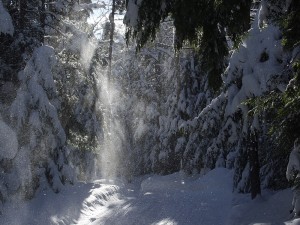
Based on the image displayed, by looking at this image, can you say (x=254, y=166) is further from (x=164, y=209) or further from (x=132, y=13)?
(x=132, y=13)

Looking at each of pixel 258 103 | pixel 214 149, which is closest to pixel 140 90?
pixel 214 149

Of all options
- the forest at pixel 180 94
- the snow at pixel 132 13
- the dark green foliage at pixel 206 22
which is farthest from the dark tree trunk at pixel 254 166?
the snow at pixel 132 13

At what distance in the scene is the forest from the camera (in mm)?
6230

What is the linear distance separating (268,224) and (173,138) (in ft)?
64.5

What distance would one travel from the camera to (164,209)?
12922 mm

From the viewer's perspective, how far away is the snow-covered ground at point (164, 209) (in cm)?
1061

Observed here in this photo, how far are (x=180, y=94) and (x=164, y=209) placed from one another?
566 inches

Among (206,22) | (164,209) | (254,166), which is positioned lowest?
(164,209)

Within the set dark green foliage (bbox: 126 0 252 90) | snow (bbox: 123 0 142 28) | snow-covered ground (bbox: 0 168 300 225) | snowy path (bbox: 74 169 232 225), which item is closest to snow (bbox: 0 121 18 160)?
snow-covered ground (bbox: 0 168 300 225)

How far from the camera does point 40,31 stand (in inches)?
650

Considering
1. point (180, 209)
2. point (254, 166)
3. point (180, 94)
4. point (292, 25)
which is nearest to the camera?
point (292, 25)

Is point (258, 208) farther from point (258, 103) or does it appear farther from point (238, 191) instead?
point (258, 103)

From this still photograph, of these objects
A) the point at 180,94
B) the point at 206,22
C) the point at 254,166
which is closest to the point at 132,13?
the point at 206,22

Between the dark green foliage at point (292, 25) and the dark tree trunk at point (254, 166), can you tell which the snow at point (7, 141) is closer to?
the dark tree trunk at point (254, 166)
